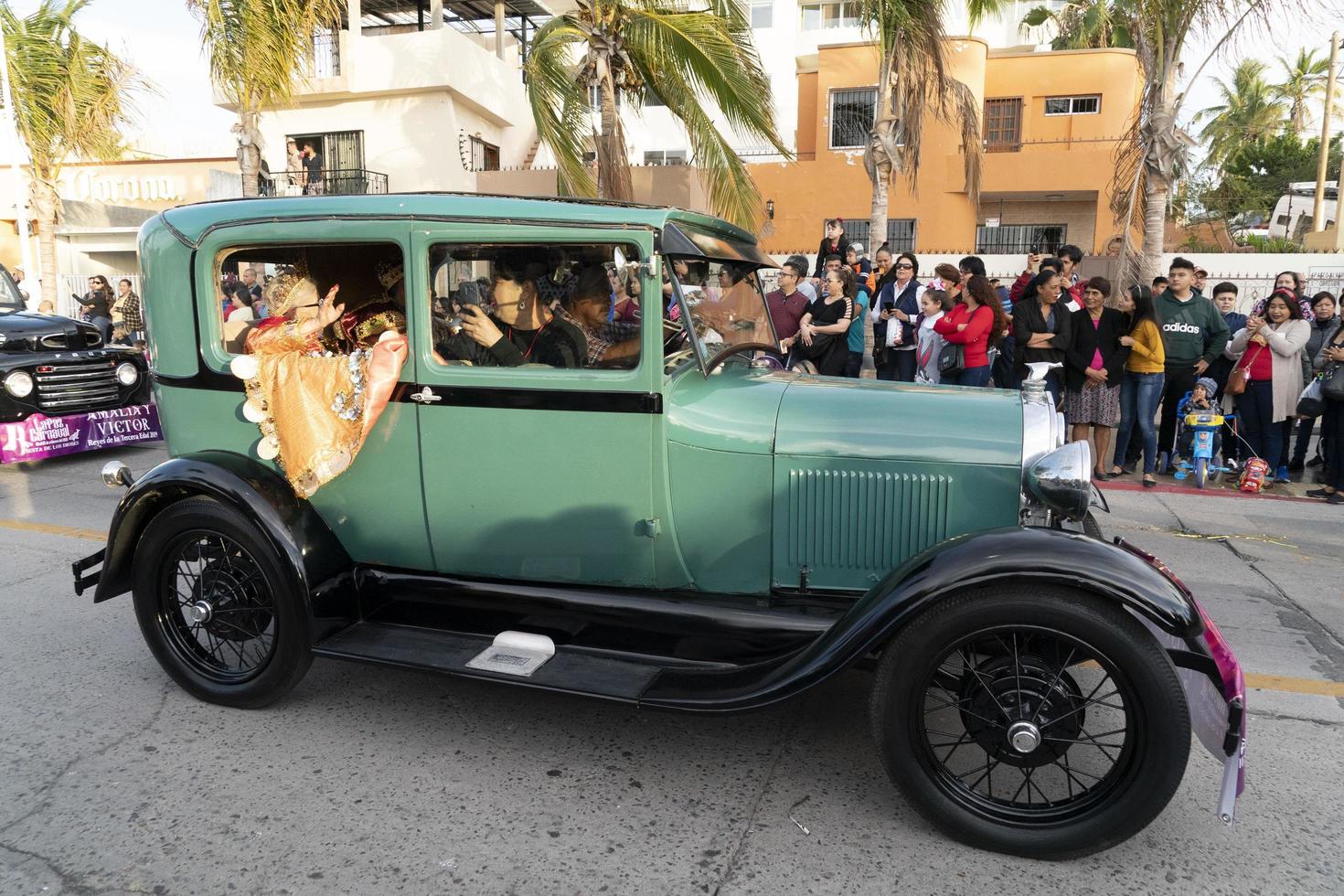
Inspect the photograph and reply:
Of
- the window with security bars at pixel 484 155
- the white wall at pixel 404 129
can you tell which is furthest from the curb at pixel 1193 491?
the window with security bars at pixel 484 155

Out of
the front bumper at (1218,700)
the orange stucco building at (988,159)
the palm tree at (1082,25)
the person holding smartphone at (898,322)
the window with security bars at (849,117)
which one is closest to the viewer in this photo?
the front bumper at (1218,700)

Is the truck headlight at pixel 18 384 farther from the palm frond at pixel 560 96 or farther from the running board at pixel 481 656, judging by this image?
the running board at pixel 481 656

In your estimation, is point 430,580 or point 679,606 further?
point 430,580

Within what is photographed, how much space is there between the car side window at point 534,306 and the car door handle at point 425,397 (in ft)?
0.43

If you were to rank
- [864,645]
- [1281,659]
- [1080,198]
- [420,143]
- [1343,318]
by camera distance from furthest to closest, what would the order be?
1. [1080,198]
2. [420,143]
3. [1343,318]
4. [1281,659]
5. [864,645]

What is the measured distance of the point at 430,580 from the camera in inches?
140

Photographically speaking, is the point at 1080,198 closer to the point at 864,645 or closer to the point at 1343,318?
the point at 1343,318

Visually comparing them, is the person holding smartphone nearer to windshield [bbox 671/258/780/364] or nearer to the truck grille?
windshield [bbox 671/258/780/364]

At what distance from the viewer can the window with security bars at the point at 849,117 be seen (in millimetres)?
20281

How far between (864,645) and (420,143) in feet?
63.3

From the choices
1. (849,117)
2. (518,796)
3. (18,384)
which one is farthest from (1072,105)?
(518,796)

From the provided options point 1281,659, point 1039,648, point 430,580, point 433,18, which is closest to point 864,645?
point 1039,648

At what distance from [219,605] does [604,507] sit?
167cm

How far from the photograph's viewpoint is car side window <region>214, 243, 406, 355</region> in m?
3.64
